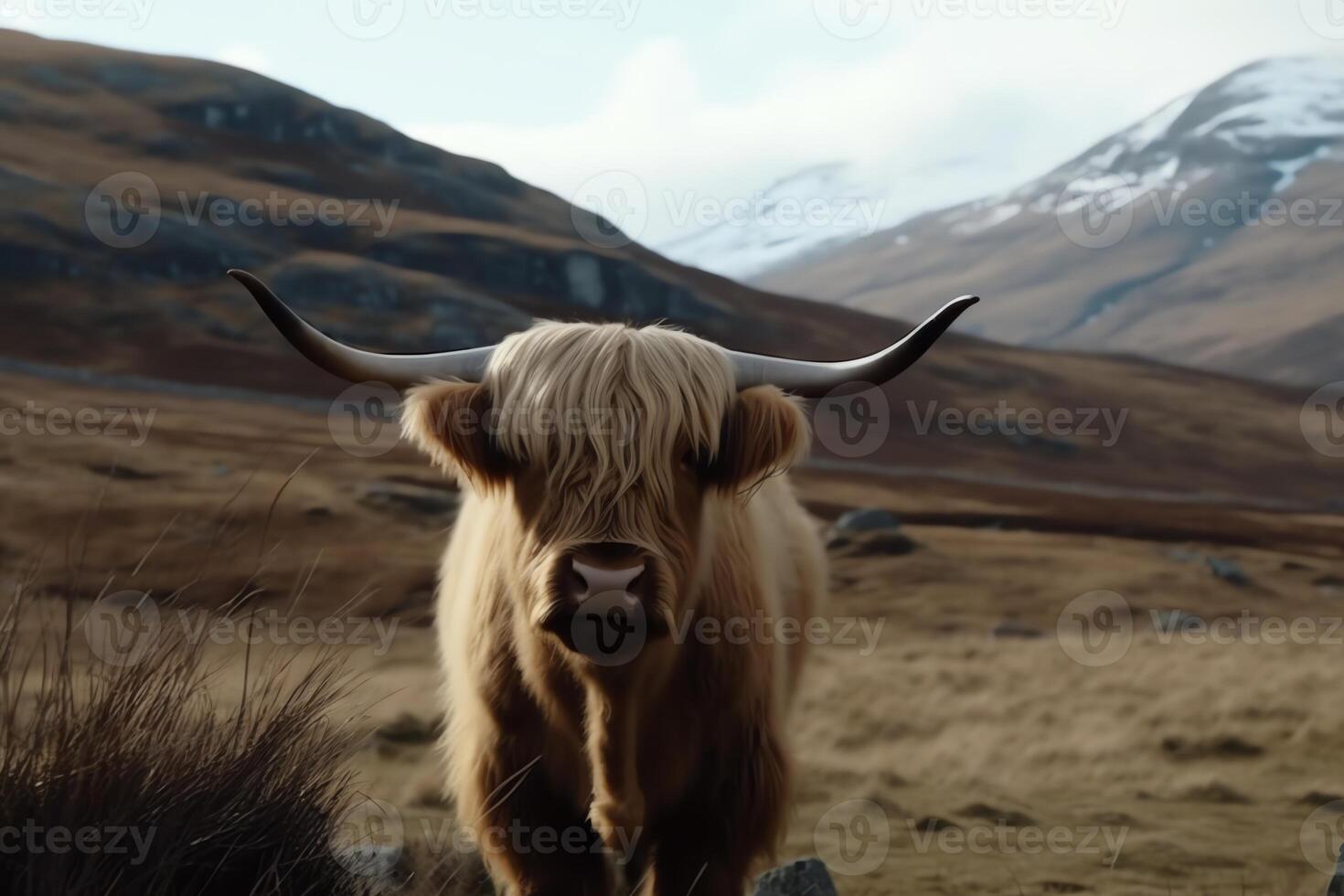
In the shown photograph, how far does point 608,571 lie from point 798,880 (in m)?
1.95

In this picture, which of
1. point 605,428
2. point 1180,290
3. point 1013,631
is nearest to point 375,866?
point 605,428

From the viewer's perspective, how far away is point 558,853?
4.45 metres

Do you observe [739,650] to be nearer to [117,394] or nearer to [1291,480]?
[117,394]

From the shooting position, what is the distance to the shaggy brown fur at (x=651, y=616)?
13.1 ft

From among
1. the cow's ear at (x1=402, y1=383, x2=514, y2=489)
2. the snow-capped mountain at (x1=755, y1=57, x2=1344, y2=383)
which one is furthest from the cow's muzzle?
the snow-capped mountain at (x1=755, y1=57, x2=1344, y2=383)

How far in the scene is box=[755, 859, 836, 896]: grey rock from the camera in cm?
494

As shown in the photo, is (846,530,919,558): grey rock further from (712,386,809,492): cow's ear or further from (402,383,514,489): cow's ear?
(402,383,514,489): cow's ear

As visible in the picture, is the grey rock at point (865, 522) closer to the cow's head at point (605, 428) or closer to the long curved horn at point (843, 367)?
the long curved horn at point (843, 367)

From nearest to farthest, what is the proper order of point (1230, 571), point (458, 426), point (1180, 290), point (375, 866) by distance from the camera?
point (375, 866)
point (458, 426)
point (1230, 571)
point (1180, 290)

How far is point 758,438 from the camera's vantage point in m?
4.19

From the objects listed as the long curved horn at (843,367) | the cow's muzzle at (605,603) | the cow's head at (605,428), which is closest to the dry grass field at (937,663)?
the cow's head at (605,428)

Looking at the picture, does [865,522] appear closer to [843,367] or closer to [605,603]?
[843,367]

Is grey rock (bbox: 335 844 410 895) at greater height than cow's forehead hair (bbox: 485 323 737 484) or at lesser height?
lesser

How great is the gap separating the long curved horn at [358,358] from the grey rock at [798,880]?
7.21 ft
